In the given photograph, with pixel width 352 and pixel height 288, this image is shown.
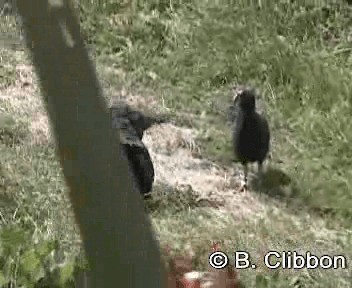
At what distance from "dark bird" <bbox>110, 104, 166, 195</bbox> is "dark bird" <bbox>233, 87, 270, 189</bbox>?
48cm

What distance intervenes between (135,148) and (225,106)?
3.41ft

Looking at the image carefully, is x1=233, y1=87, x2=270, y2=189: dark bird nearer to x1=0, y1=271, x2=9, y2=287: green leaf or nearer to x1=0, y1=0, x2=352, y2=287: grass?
x1=0, y1=0, x2=352, y2=287: grass

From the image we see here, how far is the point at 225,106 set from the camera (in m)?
5.02

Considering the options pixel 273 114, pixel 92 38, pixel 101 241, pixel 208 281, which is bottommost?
pixel 208 281

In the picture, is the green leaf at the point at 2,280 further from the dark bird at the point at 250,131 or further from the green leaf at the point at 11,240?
the dark bird at the point at 250,131

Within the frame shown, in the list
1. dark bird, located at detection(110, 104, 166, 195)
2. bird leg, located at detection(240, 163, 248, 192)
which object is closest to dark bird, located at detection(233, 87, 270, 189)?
bird leg, located at detection(240, 163, 248, 192)

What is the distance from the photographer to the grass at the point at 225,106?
12.4 ft

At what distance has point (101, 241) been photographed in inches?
92.7

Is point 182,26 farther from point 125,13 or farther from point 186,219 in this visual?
point 186,219

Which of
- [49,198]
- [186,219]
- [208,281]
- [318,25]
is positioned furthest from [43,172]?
[318,25]

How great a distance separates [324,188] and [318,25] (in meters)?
1.73

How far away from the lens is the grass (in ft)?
12.4

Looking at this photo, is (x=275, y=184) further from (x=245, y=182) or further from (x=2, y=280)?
(x=2, y=280)

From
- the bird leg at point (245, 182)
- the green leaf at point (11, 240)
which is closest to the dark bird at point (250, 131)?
the bird leg at point (245, 182)
